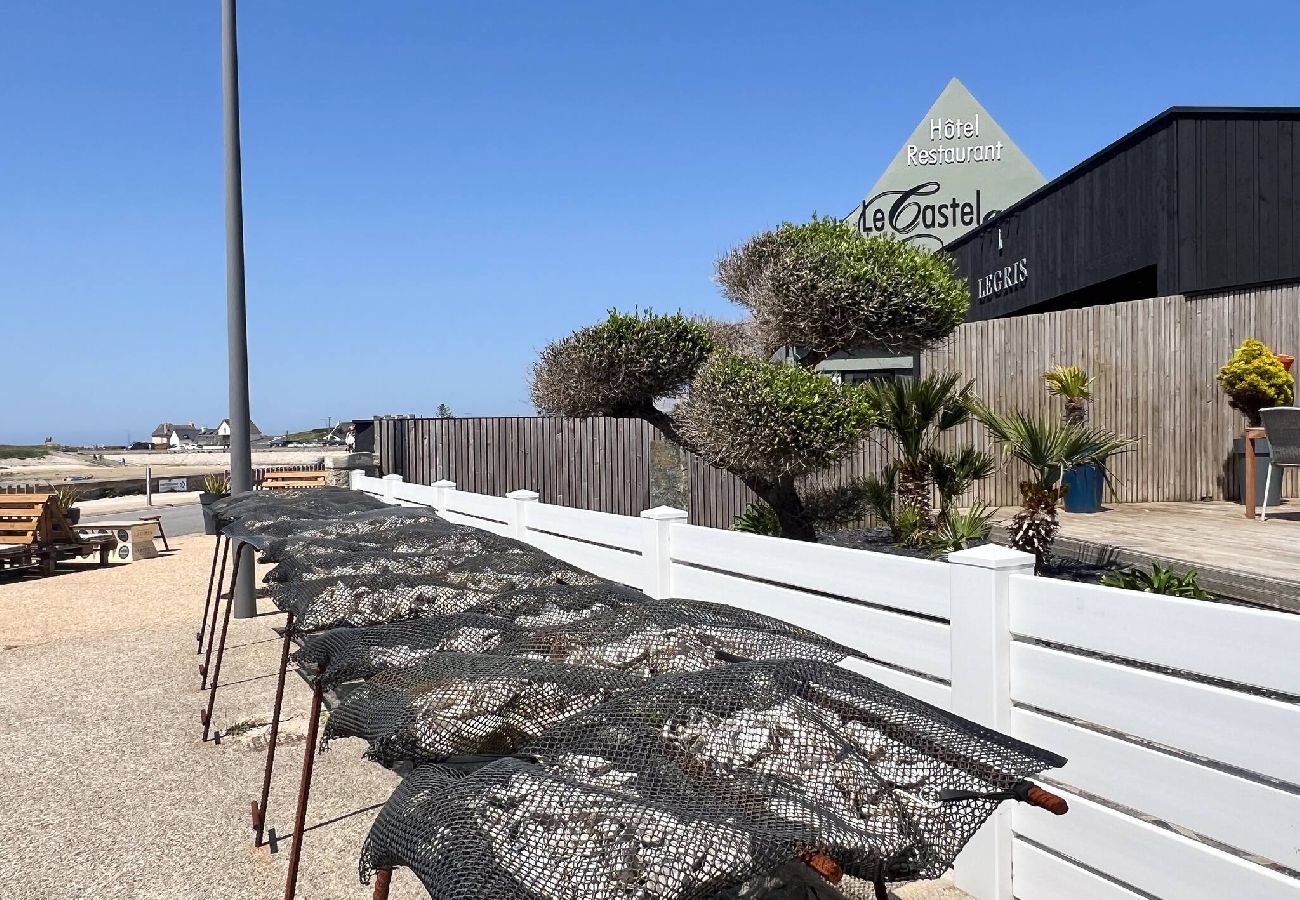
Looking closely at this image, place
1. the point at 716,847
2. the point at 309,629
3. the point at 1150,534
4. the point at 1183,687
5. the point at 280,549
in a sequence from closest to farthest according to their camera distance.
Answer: the point at 716,847
the point at 1183,687
the point at 309,629
the point at 280,549
the point at 1150,534

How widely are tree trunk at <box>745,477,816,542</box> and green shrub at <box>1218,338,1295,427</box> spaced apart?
5508mm

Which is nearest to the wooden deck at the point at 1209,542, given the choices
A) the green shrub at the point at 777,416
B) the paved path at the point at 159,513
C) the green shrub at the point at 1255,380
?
the green shrub at the point at 1255,380

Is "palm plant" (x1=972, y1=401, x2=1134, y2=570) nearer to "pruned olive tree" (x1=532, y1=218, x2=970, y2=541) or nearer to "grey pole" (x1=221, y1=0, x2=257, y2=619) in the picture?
"pruned olive tree" (x1=532, y1=218, x2=970, y2=541)

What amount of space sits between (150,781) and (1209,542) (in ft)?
26.7

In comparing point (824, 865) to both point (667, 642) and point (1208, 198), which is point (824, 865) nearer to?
point (667, 642)

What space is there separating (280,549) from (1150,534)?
764 cm

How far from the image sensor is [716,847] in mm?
1407

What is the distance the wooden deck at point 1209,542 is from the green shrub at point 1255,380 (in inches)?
48.3

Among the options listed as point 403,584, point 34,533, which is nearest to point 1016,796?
point 403,584

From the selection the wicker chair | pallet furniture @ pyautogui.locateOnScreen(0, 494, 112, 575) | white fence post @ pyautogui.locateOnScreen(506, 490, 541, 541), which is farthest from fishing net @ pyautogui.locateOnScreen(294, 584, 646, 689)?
pallet furniture @ pyautogui.locateOnScreen(0, 494, 112, 575)

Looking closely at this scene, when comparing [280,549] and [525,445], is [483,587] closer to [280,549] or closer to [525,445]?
[280,549]

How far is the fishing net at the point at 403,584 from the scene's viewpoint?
3260 mm

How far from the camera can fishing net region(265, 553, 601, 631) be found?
10.7 feet

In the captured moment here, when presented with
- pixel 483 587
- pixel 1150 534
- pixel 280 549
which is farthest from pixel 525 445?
pixel 483 587
